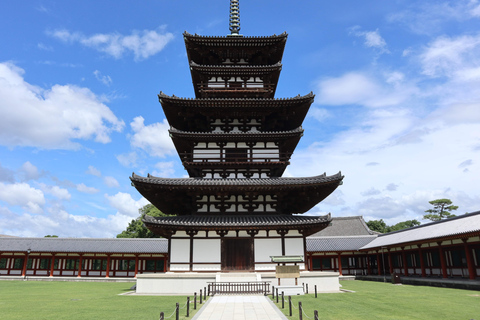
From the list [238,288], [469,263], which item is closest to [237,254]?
Result: [238,288]

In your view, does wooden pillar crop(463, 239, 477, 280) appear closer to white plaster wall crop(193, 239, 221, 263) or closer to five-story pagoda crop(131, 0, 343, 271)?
five-story pagoda crop(131, 0, 343, 271)

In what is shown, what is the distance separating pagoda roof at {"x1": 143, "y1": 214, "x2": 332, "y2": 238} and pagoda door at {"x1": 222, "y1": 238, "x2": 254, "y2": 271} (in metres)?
1.59

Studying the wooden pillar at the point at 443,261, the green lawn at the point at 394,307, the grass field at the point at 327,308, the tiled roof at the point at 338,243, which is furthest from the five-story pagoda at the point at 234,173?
the tiled roof at the point at 338,243

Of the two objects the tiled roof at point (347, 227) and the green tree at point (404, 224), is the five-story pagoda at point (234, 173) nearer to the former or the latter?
the tiled roof at point (347, 227)

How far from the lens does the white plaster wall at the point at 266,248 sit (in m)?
23.1

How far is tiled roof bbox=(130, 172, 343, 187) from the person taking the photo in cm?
2275

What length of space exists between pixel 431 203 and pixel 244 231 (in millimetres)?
70685

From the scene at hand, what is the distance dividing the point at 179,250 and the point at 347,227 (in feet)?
121

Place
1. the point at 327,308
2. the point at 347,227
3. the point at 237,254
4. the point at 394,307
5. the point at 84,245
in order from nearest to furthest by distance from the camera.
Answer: the point at 327,308 < the point at 394,307 < the point at 237,254 < the point at 84,245 < the point at 347,227

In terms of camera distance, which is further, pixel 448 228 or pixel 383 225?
pixel 383 225

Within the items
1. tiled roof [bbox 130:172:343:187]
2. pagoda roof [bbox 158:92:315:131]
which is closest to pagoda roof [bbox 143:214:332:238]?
tiled roof [bbox 130:172:343:187]

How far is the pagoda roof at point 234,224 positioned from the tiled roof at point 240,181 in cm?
249

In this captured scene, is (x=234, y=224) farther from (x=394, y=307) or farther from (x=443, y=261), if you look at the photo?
(x=443, y=261)

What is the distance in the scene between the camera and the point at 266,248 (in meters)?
23.2
